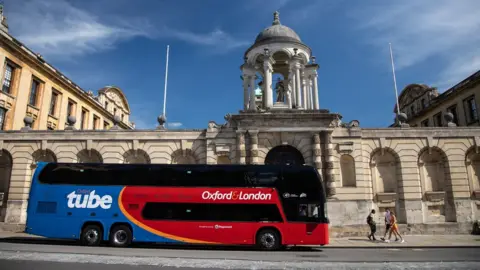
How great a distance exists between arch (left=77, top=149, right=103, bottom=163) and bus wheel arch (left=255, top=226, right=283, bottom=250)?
1460cm

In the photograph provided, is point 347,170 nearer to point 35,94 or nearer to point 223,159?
point 223,159

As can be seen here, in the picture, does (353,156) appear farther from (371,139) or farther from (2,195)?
(2,195)

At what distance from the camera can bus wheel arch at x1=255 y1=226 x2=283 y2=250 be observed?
1655cm

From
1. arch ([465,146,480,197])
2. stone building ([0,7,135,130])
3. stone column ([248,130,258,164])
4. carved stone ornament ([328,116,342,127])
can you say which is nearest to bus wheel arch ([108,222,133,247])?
stone column ([248,130,258,164])

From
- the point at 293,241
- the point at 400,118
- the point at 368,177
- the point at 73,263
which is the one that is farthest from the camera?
the point at 400,118

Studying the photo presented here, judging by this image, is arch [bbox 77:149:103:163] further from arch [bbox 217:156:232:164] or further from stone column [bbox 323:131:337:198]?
stone column [bbox 323:131:337:198]

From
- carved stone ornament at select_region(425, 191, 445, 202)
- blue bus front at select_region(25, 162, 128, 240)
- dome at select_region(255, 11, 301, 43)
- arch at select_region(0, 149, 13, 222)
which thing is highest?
dome at select_region(255, 11, 301, 43)

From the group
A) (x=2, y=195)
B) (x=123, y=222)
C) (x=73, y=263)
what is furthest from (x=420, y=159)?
(x=2, y=195)

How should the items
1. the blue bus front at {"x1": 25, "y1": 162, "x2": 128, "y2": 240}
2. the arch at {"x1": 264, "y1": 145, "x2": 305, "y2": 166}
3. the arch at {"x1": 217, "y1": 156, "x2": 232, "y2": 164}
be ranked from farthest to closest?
1. the arch at {"x1": 217, "y1": 156, "x2": 232, "y2": 164}
2. the arch at {"x1": 264, "y1": 145, "x2": 305, "y2": 166}
3. the blue bus front at {"x1": 25, "y1": 162, "x2": 128, "y2": 240}

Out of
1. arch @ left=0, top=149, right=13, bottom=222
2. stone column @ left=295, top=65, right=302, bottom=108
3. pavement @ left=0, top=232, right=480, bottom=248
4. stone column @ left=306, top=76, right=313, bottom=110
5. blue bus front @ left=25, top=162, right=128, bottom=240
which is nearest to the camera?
blue bus front @ left=25, top=162, right=128, bottom=240

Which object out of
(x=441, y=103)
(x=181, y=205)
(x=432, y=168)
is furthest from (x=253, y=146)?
(x=441, y=103)

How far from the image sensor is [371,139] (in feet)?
81.8

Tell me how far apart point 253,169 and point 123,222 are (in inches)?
282

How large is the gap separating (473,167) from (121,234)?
24759 mm
